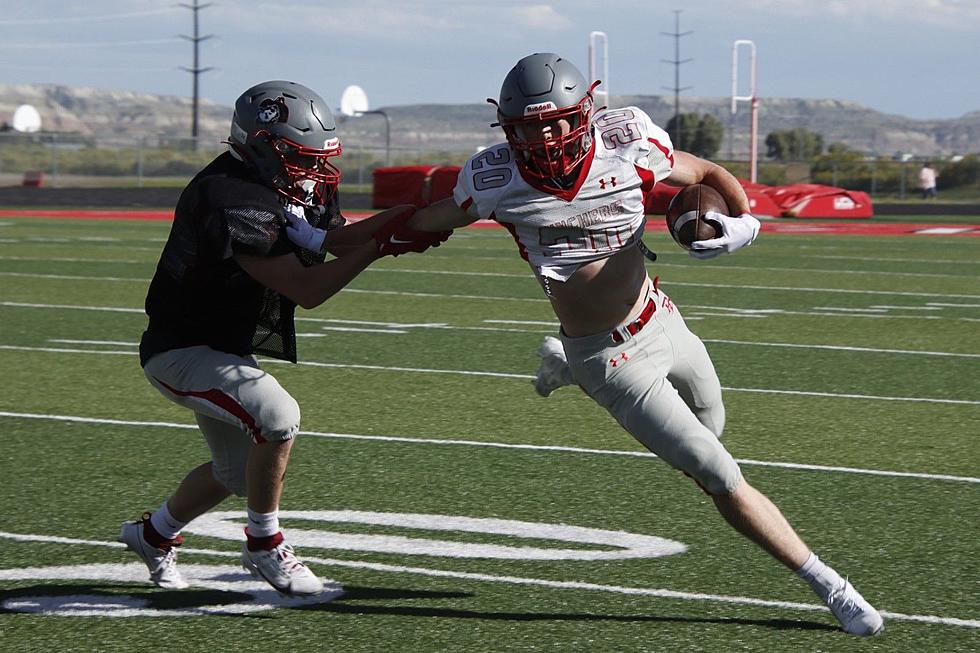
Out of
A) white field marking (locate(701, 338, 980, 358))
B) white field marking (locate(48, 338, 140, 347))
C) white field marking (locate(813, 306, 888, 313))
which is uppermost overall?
white field marking (locate(813, 306, 888, 313))

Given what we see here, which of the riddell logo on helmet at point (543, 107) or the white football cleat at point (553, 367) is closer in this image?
the riddell logo on helmet at point (543, 107)

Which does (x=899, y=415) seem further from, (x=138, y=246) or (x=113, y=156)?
(x=113, y=156)

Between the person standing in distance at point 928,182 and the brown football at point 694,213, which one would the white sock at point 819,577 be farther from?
the person standing in distance at point 928,182

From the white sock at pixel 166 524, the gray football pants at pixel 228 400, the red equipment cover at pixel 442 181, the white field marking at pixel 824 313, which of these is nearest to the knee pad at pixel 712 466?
the gray football pants at pixel 228 400

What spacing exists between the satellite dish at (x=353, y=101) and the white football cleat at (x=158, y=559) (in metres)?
47.0

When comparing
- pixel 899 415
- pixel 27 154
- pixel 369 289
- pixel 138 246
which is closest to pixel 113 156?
pixel 27 154

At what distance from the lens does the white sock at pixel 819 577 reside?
4477mm

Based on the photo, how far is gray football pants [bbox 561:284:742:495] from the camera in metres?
4.48

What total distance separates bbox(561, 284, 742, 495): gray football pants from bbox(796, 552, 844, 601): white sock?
0.32 metres

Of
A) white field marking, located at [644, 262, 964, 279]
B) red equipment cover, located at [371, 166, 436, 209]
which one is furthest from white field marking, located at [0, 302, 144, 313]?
red equipment cover, located at [371, 166, 436, 209]

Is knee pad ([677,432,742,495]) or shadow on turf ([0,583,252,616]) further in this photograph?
shadow on turf ([0,583,252,616])

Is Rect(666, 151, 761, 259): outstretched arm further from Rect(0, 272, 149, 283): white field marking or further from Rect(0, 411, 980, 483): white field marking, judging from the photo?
Rect(0, 272, 149, 283): white field marking

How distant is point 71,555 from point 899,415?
4632mm

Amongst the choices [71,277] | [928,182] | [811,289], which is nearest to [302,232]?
[811,289]
